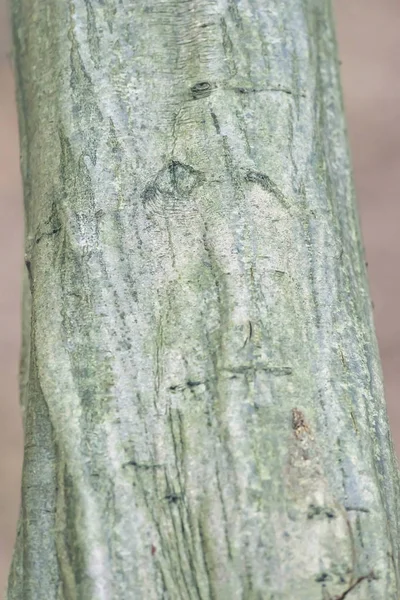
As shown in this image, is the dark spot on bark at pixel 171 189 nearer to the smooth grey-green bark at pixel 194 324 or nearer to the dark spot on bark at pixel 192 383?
the smooth grey-green bark at pixel 194 324

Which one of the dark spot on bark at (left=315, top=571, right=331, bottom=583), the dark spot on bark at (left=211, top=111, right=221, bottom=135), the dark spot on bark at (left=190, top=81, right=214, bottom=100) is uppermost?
the dark spot on bark at (left=190, top=81, right=214, bottom=100)

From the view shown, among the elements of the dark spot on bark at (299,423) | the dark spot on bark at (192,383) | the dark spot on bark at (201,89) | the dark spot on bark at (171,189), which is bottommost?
the dark spot on bark at (299,423)

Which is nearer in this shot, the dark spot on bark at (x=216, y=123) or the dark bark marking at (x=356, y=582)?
the dark bark marking at (x=356, y=582)

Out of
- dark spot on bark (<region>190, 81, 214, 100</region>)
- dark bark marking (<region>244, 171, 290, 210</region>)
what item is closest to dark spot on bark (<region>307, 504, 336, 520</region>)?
dark bark marking (<region>244, 171, 290, 210</region>)

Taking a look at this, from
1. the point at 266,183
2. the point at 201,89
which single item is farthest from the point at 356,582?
the point at 201,89

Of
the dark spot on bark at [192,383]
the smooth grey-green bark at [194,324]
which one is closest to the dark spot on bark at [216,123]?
the smooth grey-green bark at [194,324]

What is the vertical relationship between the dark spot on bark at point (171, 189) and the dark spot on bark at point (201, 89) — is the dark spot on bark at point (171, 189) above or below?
below

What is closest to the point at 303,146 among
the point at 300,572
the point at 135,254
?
the point at 135,254

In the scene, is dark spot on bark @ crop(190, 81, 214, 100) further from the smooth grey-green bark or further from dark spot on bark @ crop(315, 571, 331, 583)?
dark spot on bark @ crop(315, 571, 331, 583)

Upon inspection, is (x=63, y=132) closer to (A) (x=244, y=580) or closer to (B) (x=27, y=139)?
(B) (x=27, y=139)
